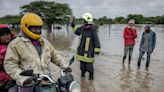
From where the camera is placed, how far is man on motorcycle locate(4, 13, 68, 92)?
331cm

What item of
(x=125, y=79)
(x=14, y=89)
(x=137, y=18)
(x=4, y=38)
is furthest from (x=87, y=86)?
(x=137, y=18)

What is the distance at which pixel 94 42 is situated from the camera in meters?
8.48

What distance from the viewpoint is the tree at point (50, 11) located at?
5122 centimetres

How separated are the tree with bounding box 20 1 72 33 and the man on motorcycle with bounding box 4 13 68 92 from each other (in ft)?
155

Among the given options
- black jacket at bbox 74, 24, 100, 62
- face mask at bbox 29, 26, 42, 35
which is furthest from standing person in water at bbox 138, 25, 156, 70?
face mask at bbox 29, 26, 42, 35

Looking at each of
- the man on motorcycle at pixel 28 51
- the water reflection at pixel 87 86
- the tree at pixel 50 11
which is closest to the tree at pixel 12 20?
the tree at pixel 50 11

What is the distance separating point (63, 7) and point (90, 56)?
4503cm

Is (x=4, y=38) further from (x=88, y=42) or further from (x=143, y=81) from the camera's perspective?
(x=143, y=81)

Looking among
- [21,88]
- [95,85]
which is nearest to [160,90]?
[95,85]

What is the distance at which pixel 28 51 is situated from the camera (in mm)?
3404

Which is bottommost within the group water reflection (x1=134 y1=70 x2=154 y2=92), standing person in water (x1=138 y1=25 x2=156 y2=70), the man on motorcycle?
water reflection (x1=134 y1=70 x2=154 y2=92)

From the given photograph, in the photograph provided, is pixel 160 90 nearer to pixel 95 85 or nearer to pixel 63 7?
pixel 95 85

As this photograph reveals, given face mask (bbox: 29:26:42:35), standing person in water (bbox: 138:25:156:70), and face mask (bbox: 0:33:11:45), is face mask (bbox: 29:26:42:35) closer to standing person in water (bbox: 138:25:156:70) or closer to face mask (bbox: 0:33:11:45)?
face mask (bbox: 0:33:11:45)

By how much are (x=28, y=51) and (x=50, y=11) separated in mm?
48785
